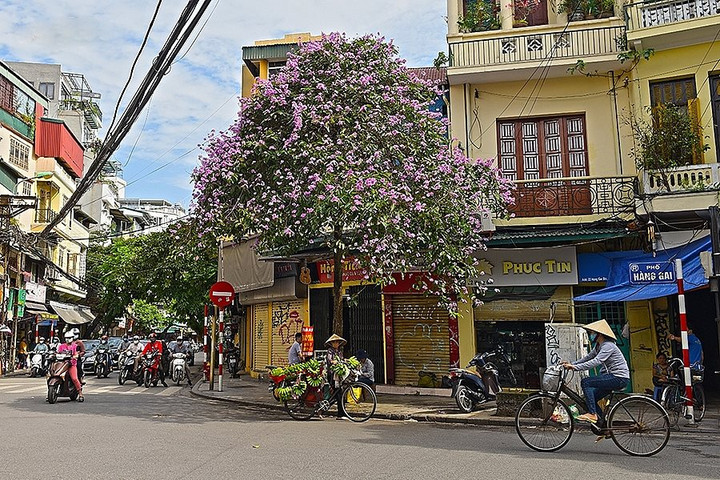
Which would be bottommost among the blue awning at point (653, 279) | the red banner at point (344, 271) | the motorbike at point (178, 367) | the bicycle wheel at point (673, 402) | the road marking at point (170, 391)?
the road marking at point (170, 391)

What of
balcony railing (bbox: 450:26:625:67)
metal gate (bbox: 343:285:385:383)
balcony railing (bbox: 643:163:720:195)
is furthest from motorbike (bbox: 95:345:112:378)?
balcony railing (bbox: 643:163:720:195)

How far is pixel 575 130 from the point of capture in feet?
54.4

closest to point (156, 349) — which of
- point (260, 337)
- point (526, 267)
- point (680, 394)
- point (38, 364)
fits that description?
point (260, 337)

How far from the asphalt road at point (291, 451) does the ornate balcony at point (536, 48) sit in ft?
29.2

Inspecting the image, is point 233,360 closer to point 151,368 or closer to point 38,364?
point 151,368

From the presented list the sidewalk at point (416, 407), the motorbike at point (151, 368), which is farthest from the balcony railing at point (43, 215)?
the sidewalk at point (416, 407)

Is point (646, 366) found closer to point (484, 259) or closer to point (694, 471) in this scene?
point (484, 259)

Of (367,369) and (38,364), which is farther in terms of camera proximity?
(38,364)

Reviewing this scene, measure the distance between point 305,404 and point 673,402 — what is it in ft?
20.4

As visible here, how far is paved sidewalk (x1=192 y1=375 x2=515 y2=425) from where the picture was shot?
12370mm

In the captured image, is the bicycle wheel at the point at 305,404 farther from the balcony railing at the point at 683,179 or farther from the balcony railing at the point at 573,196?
the balcony railing at the point at 683,179

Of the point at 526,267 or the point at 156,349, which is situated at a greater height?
the point at 526,267

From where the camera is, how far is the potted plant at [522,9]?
56.8 feet

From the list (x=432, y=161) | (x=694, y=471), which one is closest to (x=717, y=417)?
(x=694, y=471)
